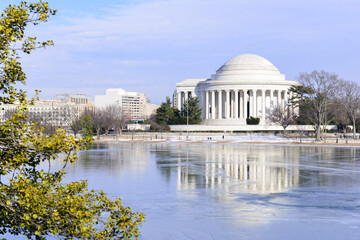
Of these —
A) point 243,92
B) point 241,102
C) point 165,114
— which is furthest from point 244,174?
point 241,102

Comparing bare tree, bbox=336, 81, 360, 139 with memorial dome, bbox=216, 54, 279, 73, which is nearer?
bare tree, bbox=336, 81, 360, 139

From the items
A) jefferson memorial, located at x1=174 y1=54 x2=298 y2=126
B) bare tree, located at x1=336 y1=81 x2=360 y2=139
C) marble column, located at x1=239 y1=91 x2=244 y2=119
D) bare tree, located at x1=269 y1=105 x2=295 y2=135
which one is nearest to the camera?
bare tree, located at x1=336 y1=81 x2=360 y2=139

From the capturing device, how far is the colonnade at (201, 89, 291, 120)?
107812 mm

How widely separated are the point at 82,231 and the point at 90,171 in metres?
23.7

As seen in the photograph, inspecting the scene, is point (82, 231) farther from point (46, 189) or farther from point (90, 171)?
point (90, 171)

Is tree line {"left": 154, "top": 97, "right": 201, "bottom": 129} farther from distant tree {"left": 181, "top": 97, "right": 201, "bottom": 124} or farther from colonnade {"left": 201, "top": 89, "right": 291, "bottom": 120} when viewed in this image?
colonnade {"left": 201, "top": 89, "right": 291, "bottom": 120}

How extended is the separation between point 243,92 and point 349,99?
3070 cm

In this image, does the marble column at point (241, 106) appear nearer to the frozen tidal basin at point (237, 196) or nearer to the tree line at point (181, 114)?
the tree line at point (181, 114)

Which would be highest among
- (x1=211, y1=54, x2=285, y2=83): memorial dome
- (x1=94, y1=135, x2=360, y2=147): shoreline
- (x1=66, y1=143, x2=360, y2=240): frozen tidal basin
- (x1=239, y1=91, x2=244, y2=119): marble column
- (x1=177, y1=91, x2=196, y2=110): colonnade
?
(x1=211, y1=54, x2=285, y2=83): memorial dome

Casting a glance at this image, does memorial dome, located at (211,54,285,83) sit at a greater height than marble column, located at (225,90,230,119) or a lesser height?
greater

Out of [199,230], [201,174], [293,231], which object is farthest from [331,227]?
[201,174]

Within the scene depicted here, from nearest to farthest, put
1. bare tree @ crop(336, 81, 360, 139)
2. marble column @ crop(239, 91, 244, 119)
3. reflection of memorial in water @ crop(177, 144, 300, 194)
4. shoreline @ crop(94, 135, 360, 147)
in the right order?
reflection of memorial in water @ crop(177, 144, 300, 194)
shoreline @ crop(94, 135, 360, 147)
bare tree @ crop(336, 81, 360, 139)
marble column @ crop(239, 91, 244, 119)

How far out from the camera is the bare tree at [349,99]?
8025 cm

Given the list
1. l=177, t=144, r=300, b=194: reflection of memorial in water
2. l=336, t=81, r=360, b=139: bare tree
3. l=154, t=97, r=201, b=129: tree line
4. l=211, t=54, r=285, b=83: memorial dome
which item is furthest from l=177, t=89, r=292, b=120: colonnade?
l=177, t=144, r=300, b=194: reflection of memorial in water
